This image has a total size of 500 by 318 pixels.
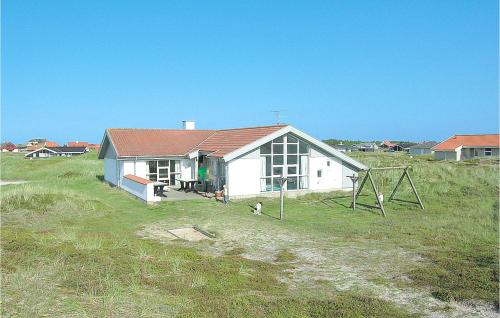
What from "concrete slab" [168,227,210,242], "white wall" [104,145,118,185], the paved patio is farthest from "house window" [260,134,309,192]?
"white wall" [104,145,118,185]

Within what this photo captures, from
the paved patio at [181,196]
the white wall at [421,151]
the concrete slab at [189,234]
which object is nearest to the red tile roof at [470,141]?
the white wall at [421,151]

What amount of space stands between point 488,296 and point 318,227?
26.6 ft

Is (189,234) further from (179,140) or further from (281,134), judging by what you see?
(179,140)

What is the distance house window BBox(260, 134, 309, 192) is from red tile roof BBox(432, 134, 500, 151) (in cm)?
4760

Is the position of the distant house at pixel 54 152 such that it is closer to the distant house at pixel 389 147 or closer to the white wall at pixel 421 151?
the white wall at pixel 421 151

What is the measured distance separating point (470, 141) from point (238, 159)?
54395 millimetres

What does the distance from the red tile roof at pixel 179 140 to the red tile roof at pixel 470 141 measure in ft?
155

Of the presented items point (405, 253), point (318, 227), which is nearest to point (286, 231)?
point (318, 227)

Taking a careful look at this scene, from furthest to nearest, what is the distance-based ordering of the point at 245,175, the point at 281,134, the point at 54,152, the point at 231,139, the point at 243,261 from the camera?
the point at 54,152 < the point at 231,139 < the point at 281,134 < the point at 245,175 < the point at 243,261

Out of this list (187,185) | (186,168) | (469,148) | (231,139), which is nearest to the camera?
(187,185)

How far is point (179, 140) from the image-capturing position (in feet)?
96.8

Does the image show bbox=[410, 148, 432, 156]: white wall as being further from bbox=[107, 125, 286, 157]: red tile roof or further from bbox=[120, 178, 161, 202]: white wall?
bbox=[120, 178, 161, 202]: white wall

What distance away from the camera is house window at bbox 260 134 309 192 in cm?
2364

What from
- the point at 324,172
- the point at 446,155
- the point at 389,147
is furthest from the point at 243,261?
the point at 389,147
